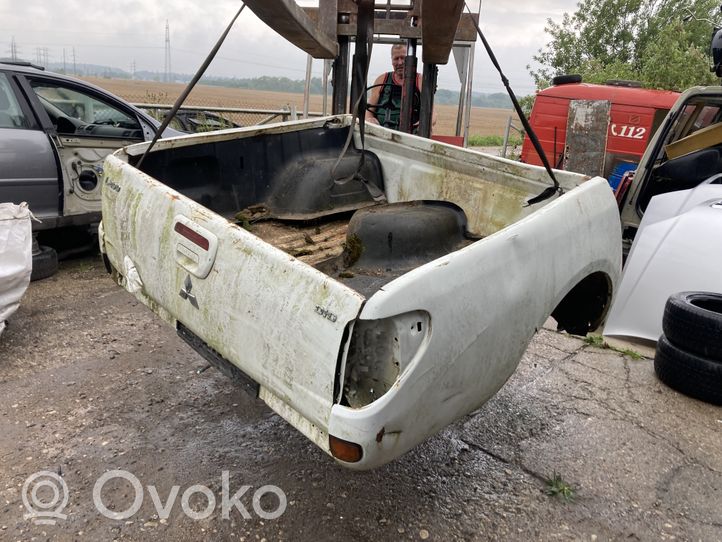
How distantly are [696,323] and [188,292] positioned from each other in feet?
9.92

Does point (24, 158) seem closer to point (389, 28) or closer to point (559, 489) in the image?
point (389, 28)

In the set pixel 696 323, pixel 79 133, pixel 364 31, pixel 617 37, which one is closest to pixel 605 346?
pixel 696 323

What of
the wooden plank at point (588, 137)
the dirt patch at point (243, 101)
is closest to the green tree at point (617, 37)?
the dirt patch at point (243, 101)

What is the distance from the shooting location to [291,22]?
272 cm

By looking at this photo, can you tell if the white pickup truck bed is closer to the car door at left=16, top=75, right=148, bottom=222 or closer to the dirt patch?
the car door at left=16, top=75, right=148, bottom=222

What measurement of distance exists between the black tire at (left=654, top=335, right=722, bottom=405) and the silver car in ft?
15.7

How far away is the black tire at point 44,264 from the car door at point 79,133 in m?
0.37

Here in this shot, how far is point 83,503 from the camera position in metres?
2.41

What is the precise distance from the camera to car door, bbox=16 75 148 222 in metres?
5.04

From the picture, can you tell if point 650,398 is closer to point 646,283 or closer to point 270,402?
point 646,283

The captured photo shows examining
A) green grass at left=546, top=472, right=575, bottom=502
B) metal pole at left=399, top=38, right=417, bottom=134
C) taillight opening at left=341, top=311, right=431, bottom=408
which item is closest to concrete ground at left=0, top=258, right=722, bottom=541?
green grass at left=546, top=472, right=575, bottom=502

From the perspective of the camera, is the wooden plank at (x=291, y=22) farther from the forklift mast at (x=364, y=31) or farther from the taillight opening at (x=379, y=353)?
the taillight opening at (x=379, y=353)

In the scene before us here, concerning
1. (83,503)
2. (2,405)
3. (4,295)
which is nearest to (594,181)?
(83,503)

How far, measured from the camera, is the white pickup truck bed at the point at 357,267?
73.7 inches
